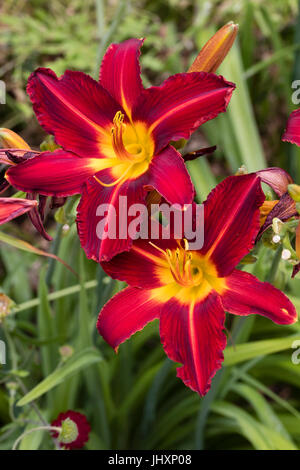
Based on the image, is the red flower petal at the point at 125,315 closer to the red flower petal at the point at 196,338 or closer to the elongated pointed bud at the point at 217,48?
the red flower petal at the point at 196,338

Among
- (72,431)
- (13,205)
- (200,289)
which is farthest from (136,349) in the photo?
(13,205)

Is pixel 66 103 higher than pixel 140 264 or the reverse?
higher

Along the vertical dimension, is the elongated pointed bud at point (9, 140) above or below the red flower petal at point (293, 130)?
above

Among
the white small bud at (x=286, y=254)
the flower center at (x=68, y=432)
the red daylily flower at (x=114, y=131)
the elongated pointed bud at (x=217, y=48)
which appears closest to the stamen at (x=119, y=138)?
the red daylily flower at (x=114, y=131)

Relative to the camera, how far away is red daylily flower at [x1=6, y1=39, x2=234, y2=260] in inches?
19.9

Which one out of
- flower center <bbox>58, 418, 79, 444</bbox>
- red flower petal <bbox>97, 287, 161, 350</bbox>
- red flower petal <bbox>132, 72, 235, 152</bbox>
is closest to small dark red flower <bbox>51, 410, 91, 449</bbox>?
flower center <bbox>58, 418, 79, 444</bbox>

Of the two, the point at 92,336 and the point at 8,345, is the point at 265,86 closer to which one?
the point at 92,336

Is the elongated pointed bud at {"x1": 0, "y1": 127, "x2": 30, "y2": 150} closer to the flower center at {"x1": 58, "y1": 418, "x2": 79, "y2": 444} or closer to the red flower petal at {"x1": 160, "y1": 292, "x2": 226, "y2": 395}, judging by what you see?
the red flower petal at {"x1": 160, "y1": 292, "x2": 226, "y2": 395}

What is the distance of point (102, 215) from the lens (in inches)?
20.3

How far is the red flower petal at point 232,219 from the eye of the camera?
1.65ft

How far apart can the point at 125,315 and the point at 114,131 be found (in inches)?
8.4

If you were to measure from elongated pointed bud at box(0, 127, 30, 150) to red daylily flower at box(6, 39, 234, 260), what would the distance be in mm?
56

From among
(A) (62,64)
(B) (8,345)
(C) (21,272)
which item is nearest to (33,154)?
(B) (8,345)

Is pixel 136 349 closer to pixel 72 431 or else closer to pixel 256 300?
pixel 72 431
